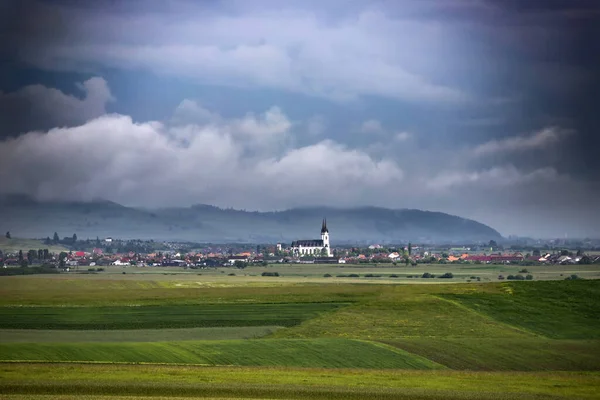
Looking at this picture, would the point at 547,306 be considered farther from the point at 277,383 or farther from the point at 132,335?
the point at 277,383

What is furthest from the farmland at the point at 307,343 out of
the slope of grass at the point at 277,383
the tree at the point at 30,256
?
the tree at the point at 30,256

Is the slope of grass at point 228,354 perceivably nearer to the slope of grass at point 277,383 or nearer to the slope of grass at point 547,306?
the slope of grass at point 277,383

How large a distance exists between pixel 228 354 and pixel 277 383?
23.1ft

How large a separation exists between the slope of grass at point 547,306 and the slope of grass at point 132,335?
16621 mm

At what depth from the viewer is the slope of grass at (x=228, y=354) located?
132 ft

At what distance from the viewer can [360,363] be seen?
41.4 m

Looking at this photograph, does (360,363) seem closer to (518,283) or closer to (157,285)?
(518,283)

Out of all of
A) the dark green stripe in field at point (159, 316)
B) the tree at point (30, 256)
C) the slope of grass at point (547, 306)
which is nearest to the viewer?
the dark green stripe in field at point (159, 316)

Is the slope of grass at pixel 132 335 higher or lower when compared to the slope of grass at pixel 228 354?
higher

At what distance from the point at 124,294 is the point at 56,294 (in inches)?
254

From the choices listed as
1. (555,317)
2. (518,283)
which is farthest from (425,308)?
(518,283)

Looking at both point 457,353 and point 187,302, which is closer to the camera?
point 457,353

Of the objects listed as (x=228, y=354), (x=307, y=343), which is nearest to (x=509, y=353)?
(x=307, y=343)

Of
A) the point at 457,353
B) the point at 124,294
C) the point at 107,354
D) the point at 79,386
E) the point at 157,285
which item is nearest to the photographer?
the point at 79,386
